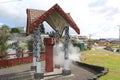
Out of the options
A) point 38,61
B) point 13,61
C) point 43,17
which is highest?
point 43,17

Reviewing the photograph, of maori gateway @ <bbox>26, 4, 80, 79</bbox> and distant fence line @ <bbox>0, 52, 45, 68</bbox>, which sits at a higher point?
maori gateway @ <bbox>26, 4, 80, 79</bbox>

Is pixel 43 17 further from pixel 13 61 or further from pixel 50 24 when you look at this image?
pixel 13 61

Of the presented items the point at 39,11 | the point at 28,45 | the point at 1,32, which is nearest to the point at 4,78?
the point at 39,11

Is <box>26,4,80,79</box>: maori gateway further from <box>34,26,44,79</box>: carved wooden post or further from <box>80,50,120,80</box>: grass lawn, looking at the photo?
<box>80,50,120,80</box>: grass lawn

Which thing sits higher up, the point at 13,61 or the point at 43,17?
the point at 43,17

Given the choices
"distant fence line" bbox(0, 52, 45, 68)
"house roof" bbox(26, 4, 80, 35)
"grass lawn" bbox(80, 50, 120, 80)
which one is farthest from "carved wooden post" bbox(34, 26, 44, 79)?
"distant fence line" bbox(0, 52, 45, 68)

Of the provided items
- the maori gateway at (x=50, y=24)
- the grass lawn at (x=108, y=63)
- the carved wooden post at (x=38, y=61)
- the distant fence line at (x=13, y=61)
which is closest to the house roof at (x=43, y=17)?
the maori gateway at (x=50, y=24)

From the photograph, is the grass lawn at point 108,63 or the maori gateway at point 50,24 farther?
the grass lawn at point 108,63

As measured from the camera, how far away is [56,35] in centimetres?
2412

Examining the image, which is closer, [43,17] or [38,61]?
[43,17]

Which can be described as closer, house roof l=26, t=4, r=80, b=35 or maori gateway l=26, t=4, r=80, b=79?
house roof l=26, t=4, r=80, b=35

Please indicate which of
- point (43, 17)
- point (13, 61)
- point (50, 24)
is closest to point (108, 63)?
point (13, 61)

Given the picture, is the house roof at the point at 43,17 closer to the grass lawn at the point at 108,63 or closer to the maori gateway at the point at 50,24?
the maori gateway at the point at 50,24

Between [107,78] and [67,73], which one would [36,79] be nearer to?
[67,73]
